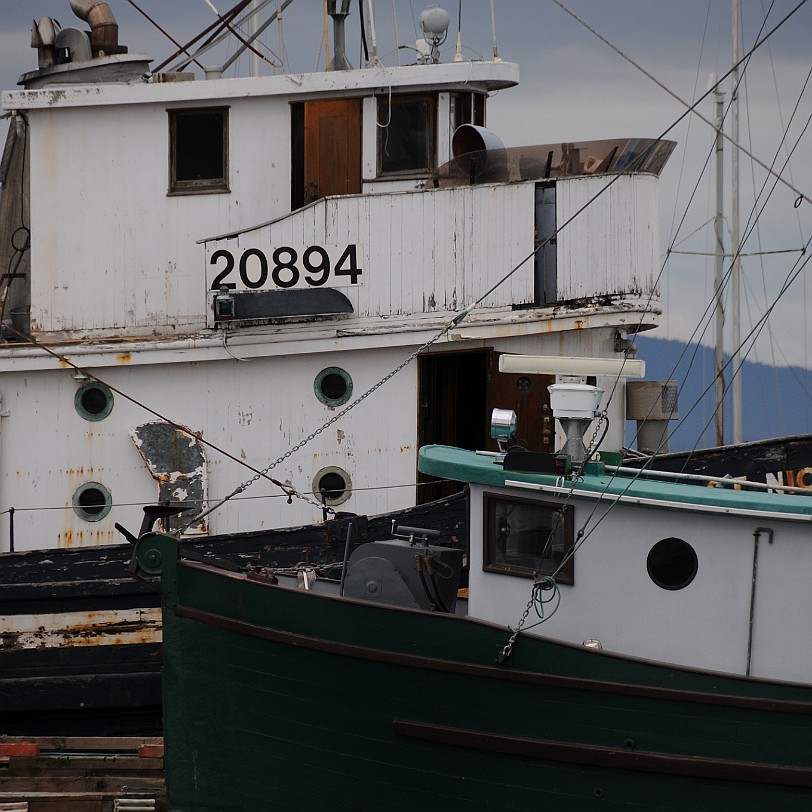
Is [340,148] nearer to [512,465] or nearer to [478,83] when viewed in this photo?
[478,83]

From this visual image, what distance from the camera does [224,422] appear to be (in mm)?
11359

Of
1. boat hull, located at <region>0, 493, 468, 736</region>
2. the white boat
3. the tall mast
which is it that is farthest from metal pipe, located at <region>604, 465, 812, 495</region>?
the tall mast

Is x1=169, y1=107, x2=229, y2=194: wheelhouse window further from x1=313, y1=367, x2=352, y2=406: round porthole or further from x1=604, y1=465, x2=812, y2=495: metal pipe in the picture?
x1=604, y1=465, x2=812, y2=495: metal pipe

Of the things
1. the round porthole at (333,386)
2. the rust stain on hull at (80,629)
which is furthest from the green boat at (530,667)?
the round porthole at (333,386)

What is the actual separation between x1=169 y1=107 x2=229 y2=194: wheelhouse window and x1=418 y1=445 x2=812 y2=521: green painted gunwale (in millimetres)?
4389

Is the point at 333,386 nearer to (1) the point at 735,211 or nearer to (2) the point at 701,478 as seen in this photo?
(2) the point at 701,478

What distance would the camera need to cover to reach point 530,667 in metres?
7.67

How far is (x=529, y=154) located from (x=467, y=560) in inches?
156

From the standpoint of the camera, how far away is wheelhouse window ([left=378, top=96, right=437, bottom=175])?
1166 cm

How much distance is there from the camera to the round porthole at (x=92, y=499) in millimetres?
11336

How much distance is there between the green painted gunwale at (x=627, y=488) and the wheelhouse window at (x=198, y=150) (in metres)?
4.39

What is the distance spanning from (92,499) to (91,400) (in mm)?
847

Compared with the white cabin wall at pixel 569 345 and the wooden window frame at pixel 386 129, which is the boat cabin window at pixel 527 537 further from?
the wooden window frame at pixel 386 129

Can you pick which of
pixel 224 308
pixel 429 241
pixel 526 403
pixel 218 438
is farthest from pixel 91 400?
pixel 526 403
